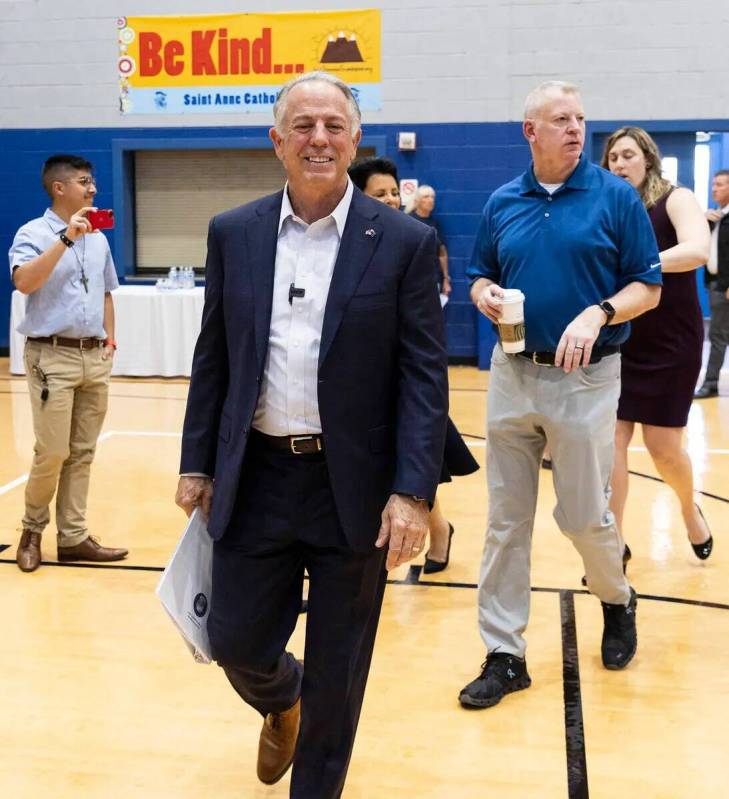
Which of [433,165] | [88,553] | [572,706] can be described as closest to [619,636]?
[572,706]

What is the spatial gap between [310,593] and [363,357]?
0.58m

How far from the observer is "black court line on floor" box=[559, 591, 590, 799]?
9.68ft

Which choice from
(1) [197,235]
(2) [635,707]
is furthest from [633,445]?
(1) [197,235]

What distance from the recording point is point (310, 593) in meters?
2.57

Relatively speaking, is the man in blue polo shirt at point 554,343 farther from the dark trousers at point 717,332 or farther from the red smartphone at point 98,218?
the dark trousers at point 717,332

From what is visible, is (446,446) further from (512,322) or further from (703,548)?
(703,548)

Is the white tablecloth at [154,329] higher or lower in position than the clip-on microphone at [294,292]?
lower

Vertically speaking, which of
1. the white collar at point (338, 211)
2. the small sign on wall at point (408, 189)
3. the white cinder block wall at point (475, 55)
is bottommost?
the white collar at point (338, 211)

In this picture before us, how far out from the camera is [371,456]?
2469mm

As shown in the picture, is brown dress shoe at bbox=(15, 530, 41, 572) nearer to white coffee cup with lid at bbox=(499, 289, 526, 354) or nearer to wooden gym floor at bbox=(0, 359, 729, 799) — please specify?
wooden gym floor at bbox=(0, 359, 729, 799)

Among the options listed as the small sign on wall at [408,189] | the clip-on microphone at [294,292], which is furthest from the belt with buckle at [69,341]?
the small sign on wall at [408,189]

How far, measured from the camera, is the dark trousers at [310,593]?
250cm

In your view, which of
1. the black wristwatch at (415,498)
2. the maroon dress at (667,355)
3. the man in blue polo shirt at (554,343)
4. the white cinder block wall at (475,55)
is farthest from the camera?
the white cinder block wall at (475,55)

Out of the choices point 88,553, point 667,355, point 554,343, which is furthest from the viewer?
point 88,553
